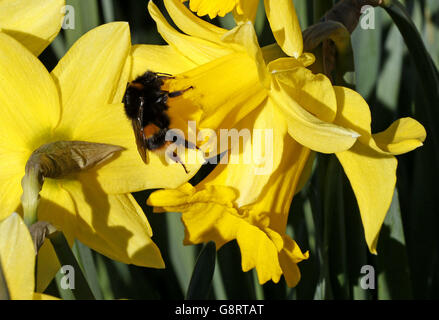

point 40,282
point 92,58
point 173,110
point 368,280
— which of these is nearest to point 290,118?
point 173,110

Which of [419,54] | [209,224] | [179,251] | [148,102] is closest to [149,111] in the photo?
[148,102]

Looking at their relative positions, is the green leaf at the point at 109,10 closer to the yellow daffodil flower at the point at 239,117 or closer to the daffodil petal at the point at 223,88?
the yellow daffodil flower at the point at 239,117

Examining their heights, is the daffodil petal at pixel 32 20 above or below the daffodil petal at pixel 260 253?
above

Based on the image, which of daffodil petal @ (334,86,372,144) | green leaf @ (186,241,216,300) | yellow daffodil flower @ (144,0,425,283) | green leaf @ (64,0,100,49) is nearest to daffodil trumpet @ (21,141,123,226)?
yellow daffodil flower @ (144,0,425,283)

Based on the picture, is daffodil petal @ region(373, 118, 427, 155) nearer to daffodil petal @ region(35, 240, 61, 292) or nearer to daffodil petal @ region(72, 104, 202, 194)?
daffodil petal @ region(72, 104, 202, 194)

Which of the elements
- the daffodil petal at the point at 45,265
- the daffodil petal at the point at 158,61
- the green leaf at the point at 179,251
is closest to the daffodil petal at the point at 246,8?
the daffodil petal at the point at 158,61

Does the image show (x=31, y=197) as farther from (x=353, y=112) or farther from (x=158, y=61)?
(x=353, y=112)

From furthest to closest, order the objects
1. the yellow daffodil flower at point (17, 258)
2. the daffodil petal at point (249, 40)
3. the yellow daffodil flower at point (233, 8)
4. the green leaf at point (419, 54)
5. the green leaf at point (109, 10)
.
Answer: the green leaf at point (109, 10)
the green leaf at point (419, 54)
the yellow daffodil flower at point (233, 8)
the daffodil petal at point (249, 40)
the yellow daffodil flower at point (17, 258)
